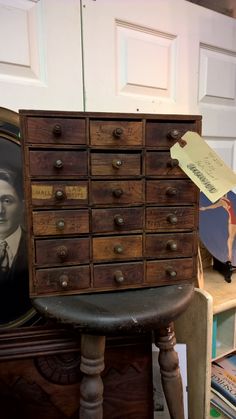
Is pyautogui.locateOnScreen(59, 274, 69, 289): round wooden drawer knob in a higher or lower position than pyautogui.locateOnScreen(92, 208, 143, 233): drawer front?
lower

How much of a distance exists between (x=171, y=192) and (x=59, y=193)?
192mm

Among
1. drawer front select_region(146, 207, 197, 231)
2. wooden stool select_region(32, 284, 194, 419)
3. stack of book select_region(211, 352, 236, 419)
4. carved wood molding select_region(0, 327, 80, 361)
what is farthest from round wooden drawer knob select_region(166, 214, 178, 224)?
stack of book select_region(211, 352, 236, 419)

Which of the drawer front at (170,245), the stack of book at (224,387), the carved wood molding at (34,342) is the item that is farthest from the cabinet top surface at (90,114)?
the stack of book at (224,387)

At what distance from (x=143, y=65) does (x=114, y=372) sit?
0.80 meters

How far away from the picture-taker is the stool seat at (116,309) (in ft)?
1.40

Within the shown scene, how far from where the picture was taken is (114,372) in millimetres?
693

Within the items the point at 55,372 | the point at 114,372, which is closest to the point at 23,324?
the point at 55,372

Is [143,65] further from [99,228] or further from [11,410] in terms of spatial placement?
[11,410]

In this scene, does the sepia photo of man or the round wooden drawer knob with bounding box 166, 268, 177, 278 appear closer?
the round wooden drawer knob with bounding box 166, 268, 177, 278

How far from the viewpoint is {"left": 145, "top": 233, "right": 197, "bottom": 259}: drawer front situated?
0.52 m

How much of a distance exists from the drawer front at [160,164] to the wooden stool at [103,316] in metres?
0.21

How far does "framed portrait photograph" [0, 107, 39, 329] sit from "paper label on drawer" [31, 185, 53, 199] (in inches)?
8.8

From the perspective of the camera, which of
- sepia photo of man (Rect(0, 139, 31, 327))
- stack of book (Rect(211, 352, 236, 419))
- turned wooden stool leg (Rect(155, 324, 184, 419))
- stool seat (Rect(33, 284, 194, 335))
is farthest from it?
stack of book (Rect(211, 352, 236, 419))

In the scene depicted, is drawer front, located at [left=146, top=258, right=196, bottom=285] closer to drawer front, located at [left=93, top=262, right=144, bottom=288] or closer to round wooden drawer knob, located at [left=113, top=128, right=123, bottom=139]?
drawer front, located at [left=93, top=262, right=144, bottom=288]
